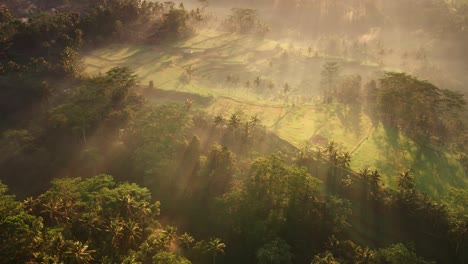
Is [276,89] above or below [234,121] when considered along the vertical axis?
below

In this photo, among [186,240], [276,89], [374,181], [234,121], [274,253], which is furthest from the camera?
[276,89]

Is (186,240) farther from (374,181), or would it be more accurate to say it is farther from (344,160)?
(374,181)

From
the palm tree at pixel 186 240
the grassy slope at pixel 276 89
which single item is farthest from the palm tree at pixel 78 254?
the grassy slope at pixel 276 89

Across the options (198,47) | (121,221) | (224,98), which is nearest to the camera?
(121,221)

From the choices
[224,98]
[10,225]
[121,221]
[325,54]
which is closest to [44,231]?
[10,225]

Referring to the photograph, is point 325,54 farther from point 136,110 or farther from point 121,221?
point 121,221

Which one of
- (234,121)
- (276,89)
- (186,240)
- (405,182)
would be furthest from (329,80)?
(186,240)
